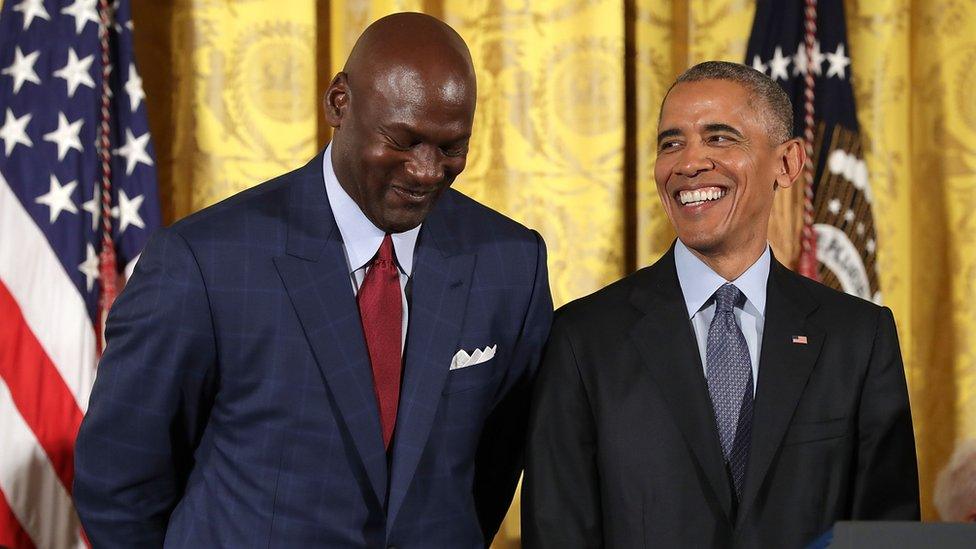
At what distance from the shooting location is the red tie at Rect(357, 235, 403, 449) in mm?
1669

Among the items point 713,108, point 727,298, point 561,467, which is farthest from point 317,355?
point 713,108

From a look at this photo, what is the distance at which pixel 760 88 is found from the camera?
6.40ft

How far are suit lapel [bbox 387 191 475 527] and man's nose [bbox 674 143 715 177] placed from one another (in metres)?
0.37

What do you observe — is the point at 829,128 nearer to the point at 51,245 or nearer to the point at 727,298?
the point at 727,298

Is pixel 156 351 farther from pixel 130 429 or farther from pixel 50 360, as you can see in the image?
pixel 50 360

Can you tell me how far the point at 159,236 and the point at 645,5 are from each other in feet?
6.36

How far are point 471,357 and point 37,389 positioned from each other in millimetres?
1194

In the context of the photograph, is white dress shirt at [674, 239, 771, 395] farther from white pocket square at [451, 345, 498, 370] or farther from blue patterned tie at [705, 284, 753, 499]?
white pocket square at [451, 345, 498, 370]

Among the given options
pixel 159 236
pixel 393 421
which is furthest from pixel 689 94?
pixel 159 236

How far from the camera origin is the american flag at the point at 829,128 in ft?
9.71

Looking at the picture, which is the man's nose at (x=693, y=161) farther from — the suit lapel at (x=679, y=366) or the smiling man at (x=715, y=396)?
the suit lapel at (x=679, y=366)

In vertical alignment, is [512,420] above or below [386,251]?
below

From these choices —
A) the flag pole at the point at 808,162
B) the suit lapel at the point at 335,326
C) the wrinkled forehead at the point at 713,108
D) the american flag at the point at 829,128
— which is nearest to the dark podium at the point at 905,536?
the suit lapel at the point at 335,326

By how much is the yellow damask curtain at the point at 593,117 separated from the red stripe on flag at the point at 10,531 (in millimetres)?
866
